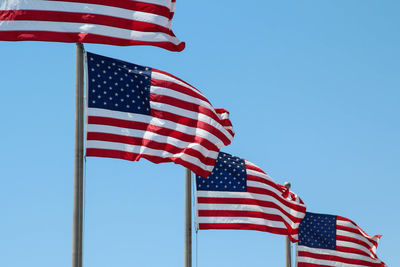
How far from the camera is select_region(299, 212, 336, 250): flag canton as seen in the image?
36.8 m

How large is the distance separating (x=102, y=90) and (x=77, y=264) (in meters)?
4.78

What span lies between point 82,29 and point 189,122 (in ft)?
16.4

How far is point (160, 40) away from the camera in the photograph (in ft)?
57.3

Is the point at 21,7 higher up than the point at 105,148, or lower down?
higher up

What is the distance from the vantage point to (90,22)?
16.8m

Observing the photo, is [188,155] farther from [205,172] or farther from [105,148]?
[105,148]

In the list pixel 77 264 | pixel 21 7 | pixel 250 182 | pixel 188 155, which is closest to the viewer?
pixel 77 264

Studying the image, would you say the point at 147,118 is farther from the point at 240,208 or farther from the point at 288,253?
the point at 288,253

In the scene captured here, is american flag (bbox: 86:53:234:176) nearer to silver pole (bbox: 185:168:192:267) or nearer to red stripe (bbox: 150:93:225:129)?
red stripe (bbox: 150:93:225:129)

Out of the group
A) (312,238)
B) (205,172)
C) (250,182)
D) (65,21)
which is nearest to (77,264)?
(65,21)

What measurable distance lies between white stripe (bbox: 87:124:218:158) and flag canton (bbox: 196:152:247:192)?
5791 millimetres

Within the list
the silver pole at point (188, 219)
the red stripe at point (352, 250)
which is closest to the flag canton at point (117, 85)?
the silver pole at point (188, 219)

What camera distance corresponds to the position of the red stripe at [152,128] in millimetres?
18234

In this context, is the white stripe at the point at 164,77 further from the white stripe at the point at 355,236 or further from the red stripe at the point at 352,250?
the red stripe at the point at 352,250
